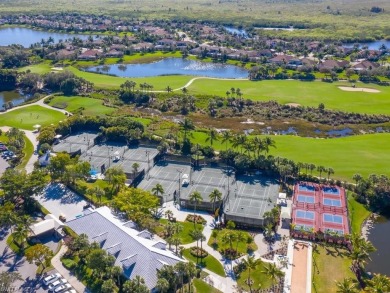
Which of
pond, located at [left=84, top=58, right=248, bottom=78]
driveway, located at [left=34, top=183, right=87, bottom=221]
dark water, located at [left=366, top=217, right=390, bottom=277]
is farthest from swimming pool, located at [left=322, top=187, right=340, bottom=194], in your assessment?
pond, located at [left=84, top=58, right=248, bottom=78]

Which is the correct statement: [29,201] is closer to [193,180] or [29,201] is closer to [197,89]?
[193,180]

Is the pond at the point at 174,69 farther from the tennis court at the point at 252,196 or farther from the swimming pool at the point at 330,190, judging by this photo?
the swimming pool at the point at 330,190

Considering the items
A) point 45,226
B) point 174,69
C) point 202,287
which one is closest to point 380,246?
point 202,287

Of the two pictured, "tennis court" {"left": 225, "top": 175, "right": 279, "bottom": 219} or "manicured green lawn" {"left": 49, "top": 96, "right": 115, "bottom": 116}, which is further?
"manicured green lawn" {"left": 49, "top": 96, "right": 115, "bottom": 116}

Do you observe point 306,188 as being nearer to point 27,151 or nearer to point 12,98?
point 27,151

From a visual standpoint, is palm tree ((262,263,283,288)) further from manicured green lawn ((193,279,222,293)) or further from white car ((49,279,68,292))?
white car ((49,279,68,292))

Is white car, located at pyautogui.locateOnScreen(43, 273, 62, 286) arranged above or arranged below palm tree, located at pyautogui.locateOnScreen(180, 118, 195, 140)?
below
